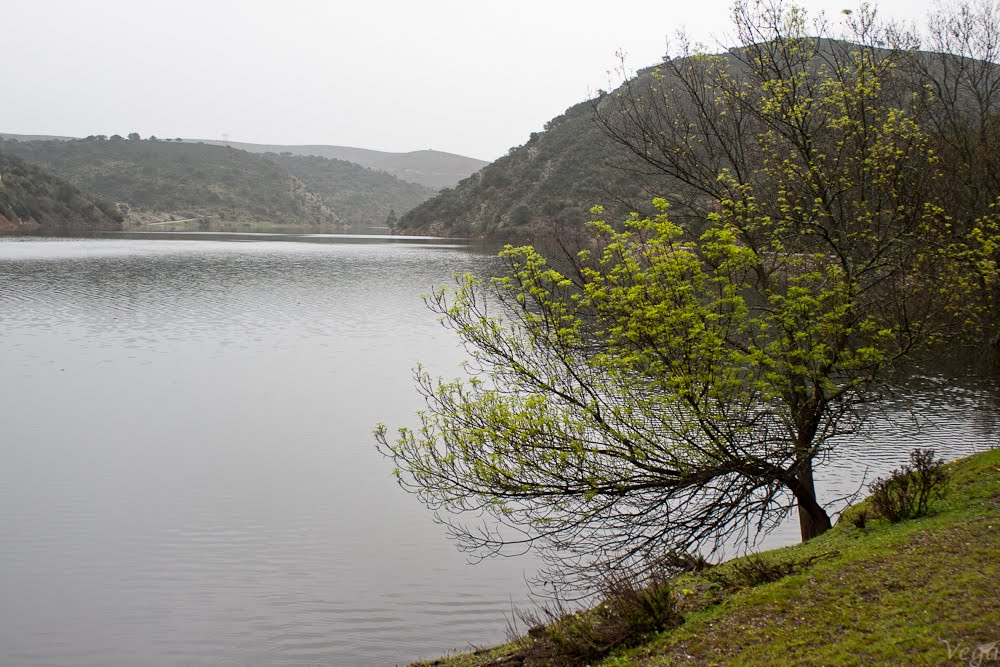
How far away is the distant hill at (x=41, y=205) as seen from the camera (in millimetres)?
112188

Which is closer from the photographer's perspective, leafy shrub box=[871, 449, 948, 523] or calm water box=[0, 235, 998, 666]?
leafy shrub box=[871, 449, 948, 523]

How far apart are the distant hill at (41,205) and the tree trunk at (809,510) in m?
119

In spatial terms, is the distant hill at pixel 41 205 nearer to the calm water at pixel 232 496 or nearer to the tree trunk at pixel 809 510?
the calm water at pixel 232 496

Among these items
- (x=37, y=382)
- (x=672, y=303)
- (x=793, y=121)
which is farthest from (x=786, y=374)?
(x=37, y=382)

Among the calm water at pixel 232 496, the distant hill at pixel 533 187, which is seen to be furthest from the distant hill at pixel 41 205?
the calm water at pixel 232 496

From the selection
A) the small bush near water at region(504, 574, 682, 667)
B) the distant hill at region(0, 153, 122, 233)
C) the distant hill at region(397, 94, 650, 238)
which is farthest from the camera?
the distant hill at region(0, 153, 122, 233)

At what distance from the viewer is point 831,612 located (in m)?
7.04

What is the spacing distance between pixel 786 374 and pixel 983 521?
11.2 feet

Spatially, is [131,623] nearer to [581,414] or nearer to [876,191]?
[581,414]

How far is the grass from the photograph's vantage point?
609cm

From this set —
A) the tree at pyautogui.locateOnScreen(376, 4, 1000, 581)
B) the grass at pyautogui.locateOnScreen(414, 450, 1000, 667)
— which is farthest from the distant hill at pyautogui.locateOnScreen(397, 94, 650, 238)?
the grass at pyautogui.locateOnScreen(414, 450, 1000, 667)

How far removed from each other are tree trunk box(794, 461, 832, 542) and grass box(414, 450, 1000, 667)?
55.9 inches

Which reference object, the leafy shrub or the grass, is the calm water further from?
the leafy shrub

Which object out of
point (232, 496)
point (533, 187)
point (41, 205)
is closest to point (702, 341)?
point (232, 496)
